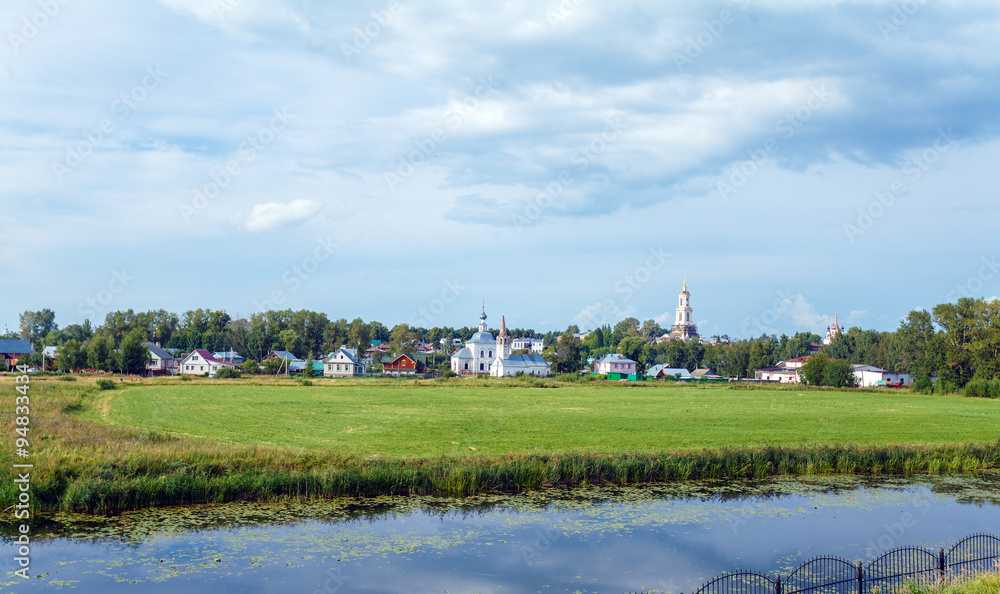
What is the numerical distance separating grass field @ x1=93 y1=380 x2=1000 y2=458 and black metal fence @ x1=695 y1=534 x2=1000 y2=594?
1356cm

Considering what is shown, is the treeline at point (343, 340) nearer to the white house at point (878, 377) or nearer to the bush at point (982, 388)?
the white house at point (878, 377)

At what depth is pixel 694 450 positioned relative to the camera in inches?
1256

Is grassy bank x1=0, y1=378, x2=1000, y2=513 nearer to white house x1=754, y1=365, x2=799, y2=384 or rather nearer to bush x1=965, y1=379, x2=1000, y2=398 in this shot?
bush x1=965, y1=379, x2=1000, y2=398

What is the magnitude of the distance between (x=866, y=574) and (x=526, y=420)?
92.4 feet

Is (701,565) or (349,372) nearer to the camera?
(701,565)

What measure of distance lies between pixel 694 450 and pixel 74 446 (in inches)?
994

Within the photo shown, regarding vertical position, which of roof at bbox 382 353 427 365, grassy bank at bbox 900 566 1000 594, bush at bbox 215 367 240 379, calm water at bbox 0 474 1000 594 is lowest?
calm water at bbox 0 474 1000 594

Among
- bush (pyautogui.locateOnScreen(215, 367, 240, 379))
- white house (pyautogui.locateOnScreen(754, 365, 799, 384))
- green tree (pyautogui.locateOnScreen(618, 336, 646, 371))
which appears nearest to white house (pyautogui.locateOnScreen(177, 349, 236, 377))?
bush (pyautogui.locateOnScreen(215, 367, 240, 379))

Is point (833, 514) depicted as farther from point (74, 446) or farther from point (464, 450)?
point (74, 446)

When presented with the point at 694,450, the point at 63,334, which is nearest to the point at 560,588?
the point at 694,450

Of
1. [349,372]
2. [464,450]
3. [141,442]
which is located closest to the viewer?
[141,442]

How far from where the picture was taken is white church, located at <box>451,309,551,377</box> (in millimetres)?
137125

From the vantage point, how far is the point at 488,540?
19766mm

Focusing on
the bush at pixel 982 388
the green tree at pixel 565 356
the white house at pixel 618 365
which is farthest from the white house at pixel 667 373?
the bush at pixel 982 388
